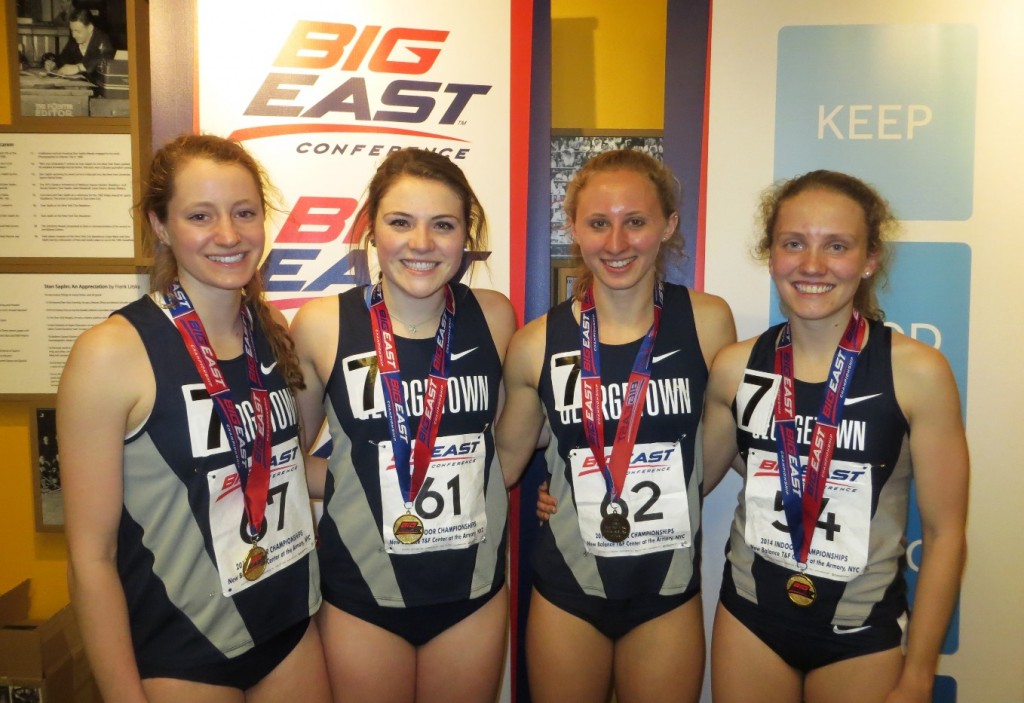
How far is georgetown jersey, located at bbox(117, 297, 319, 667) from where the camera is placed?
1.61 m

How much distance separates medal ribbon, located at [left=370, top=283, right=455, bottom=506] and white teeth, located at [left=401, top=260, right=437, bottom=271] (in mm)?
179

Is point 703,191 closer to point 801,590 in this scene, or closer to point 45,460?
point 801,590

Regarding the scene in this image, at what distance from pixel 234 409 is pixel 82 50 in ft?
8.39

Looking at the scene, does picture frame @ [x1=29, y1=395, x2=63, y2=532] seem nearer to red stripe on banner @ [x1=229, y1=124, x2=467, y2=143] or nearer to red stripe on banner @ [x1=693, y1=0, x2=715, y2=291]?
red stripe on banner @ [x1=229, y1=124, x2=467, y2=143]

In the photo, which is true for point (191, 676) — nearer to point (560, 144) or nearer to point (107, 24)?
point (560, 144)

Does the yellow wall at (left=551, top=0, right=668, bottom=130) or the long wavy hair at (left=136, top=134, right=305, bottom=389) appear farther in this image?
the yellow wall at (left=551, top=0, right=668, bottom=130)

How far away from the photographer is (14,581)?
3.61m

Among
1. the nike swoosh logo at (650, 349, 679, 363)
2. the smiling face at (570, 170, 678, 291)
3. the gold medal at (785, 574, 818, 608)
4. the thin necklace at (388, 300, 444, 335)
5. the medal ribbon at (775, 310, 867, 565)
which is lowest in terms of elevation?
the gold medal at (785, 574, 818, 608)

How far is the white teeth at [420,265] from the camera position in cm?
196

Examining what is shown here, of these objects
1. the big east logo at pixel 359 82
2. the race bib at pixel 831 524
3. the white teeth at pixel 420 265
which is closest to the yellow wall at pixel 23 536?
the big east logo at pixel 359 82

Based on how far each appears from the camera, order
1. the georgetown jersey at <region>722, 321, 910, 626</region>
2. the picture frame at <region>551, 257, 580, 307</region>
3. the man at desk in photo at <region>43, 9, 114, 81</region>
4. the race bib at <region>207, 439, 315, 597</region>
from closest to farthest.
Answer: the race bib at <region>207, 439, 315, 597</region> → the georgetown jersey at <region>722, 321, 910, 626</region> → the picture frame at <region>551, 257, 580, 307</region> → the man at desk in photo at <region>43, 9, 114, 81</region>

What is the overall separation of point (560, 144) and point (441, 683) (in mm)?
2232

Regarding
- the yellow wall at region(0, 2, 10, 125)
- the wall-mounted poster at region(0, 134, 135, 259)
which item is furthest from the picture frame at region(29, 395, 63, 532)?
the yellow wall at region(0, 2, 10, 125)

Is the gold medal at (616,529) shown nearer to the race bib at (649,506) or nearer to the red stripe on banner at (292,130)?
the race bib at (649,506)
